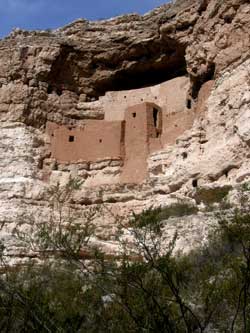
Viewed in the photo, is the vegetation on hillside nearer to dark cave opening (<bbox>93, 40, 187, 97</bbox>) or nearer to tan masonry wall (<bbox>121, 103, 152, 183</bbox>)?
tan masonry wall (<bbox>121, 103, 152, 183</bbox>)

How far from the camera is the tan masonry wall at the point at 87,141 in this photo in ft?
65.6

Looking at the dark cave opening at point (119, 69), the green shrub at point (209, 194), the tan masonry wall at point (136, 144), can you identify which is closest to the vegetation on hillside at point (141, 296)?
the green shrub at point (209, 194)

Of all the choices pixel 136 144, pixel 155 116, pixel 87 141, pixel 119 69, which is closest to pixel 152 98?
pixel 155 116

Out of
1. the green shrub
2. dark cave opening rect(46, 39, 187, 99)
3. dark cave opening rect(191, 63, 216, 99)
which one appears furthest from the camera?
dark cave opening rect(46, 39, 187, 99)

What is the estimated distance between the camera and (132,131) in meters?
19.8

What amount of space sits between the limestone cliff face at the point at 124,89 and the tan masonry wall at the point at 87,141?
27cm

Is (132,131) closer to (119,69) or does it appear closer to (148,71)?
(119,69)

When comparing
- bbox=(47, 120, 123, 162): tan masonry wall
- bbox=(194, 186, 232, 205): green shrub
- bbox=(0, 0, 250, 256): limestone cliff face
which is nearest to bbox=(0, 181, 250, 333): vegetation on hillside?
bbox=(194, 186, 232, 205): green shrub

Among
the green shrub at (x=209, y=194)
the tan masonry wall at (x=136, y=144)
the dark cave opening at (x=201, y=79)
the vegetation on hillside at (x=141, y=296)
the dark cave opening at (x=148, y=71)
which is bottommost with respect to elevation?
the vegetation on hillside at (x=141, y=296)

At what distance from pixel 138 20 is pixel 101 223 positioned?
769 centimetres

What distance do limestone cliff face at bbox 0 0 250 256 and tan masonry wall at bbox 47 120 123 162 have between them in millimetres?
271

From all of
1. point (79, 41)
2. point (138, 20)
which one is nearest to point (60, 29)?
point (79, 41)

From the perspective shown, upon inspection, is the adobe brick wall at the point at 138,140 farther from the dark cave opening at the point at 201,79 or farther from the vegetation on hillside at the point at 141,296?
the vegetation on hillside at the point at 141,296

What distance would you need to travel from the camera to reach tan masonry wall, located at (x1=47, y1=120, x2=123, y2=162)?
1998 centimetres
